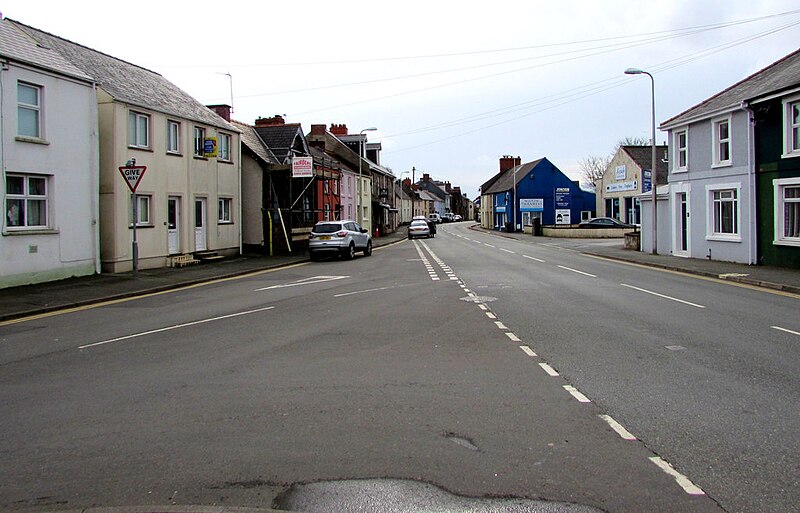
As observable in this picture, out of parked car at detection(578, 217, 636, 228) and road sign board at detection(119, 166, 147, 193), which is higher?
road sign board at detection(119, 166, 147, 193)

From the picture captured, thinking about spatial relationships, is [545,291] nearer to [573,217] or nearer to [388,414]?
[388,414]

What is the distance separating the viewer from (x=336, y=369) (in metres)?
8.02

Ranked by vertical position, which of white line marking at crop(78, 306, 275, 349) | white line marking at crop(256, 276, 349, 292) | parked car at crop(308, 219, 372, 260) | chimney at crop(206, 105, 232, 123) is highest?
chimney at crop(206, 105, 232, 123)

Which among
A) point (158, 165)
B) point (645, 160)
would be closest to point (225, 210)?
point (158, 165)

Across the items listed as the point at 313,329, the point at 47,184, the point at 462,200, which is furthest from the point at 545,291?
the point at 462,200

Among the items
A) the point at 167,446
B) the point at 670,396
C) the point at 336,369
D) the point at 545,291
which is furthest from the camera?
the point at 545,291

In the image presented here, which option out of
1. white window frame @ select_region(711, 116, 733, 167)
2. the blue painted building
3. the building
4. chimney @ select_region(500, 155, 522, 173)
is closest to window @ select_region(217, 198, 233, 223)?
the building

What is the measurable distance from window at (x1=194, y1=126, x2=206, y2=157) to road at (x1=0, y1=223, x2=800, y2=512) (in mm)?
15465

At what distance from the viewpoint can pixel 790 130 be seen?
21.6m

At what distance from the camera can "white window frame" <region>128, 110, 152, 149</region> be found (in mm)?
22969

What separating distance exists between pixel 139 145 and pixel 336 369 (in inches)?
723

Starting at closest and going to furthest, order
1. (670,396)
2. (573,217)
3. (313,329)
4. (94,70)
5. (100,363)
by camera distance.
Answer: (670,396) < (100,363) < (313,329) < (94,70) < (573,217)

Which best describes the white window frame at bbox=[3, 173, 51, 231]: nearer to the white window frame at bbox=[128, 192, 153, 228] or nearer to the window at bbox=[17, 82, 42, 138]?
the window at bbox=[17, 82, 42, 138]

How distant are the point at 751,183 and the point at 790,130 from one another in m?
2.36
